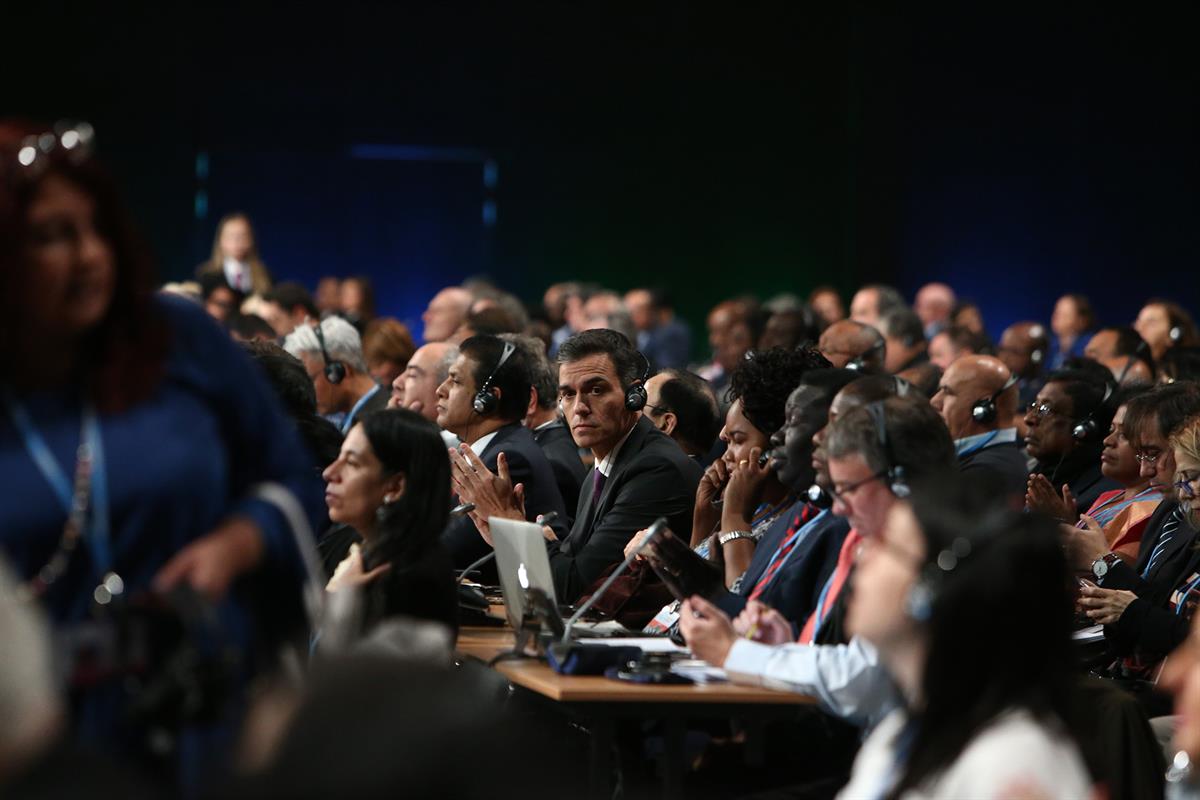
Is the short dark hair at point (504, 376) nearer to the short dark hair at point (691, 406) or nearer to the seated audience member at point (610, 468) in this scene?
the seated audience member at point (610, 468)

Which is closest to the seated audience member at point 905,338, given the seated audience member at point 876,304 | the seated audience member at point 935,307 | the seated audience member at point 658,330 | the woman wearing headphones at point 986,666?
the seated audience member at point 876,304

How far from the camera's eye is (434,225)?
48.0 ft

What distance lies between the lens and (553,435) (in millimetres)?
5527

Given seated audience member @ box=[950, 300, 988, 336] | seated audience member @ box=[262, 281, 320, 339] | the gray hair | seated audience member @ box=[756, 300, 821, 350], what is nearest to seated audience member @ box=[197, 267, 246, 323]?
seated audience member @ box=[262, 281, 320, 339]

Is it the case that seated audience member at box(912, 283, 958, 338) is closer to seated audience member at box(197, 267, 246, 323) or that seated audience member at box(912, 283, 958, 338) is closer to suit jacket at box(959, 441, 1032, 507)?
seated audience member at box(197, 267, 246, 323)

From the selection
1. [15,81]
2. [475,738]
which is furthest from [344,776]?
[15,81]

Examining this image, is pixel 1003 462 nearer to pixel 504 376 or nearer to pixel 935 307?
pixel 504 376

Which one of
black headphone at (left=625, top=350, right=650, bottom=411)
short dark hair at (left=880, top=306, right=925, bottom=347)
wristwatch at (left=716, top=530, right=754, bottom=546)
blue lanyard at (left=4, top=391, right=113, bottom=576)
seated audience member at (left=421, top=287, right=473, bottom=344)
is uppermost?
blue lanyard at (left=4, top=391, right=113, bottom=576)

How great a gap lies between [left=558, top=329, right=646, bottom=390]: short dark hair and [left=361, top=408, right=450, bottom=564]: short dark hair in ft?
4.21

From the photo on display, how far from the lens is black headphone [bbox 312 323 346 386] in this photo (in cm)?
618

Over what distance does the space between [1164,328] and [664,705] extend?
612cm

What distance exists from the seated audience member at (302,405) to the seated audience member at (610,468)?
48 cm

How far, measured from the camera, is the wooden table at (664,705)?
A: 10.4 feet

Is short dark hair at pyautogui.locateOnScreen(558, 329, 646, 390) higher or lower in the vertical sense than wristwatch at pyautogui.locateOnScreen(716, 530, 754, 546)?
higher
